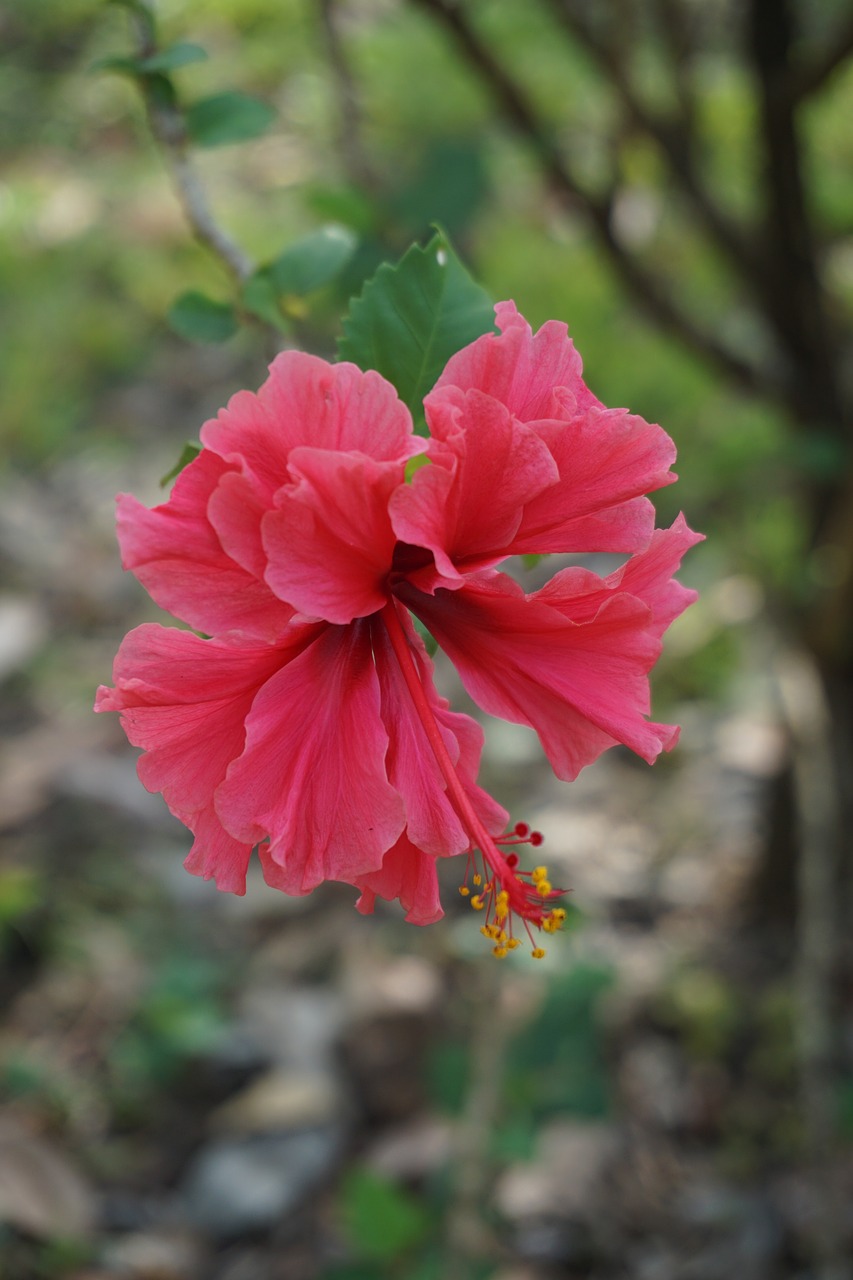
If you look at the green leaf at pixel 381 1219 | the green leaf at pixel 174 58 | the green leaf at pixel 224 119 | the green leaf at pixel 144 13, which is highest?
the green leaf at pixel 144 13

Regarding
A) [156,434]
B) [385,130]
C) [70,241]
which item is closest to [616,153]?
[385,130]

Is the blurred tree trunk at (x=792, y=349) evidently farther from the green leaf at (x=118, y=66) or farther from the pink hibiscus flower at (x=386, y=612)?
the pink hibiscus flower at (x=386, y=612)

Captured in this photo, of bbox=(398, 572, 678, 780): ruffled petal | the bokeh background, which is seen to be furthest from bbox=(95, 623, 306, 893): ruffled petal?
the bokeh background

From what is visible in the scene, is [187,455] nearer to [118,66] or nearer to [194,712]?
[194,712]

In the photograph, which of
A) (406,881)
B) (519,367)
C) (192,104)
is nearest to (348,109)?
(192,104)

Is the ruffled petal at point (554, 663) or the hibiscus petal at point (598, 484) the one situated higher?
the hibiscus petal at point (598, 484)

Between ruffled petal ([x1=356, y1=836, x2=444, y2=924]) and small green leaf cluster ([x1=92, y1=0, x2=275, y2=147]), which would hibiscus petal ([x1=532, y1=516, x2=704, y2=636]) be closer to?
ruffled petal ([x1=356, y1=836, x2=444, y2=924])

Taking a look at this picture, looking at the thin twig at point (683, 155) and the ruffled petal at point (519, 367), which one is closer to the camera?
the ruffled petal at point (519, 367)

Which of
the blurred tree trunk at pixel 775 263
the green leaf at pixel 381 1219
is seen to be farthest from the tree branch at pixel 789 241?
the green leaf at pixel 381 1219
